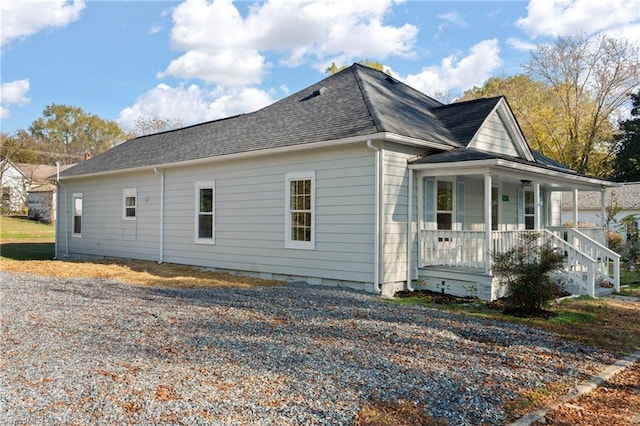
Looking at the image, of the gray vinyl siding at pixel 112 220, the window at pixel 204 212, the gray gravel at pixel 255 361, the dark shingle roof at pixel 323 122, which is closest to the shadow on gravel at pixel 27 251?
the gray vinyl siding at pixel 112 220

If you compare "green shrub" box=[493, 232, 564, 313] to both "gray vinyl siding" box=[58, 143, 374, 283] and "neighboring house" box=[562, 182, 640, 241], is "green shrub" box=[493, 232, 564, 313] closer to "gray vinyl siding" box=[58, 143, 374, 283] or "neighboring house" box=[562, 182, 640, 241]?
"gray vinyl siding" box=[58, 143, 374, 283]

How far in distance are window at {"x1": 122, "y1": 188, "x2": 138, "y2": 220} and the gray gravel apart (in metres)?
7.95

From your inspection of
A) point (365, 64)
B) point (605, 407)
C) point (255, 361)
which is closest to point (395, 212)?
point (255, 361)

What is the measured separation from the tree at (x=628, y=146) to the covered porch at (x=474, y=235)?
77.4 feet

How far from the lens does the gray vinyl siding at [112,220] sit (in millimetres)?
15227

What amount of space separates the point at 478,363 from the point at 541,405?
40.5 inches

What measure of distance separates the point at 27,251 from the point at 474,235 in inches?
747

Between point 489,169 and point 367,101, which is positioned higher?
point 367,101

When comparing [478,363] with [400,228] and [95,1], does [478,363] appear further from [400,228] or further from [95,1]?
[95,1]

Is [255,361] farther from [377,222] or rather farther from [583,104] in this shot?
[583,104]

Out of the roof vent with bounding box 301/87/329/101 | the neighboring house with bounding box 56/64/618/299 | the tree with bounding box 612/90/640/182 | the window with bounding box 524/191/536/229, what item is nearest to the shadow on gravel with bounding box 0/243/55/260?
the neighboring house with bounding box 56/64/618/299

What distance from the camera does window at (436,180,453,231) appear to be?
11180 millimetres

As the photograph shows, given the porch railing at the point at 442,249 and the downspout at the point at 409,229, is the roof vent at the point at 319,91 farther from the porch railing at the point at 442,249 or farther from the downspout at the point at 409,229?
the porch railing at the point at 442,249

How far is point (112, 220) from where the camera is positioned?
16812mm
